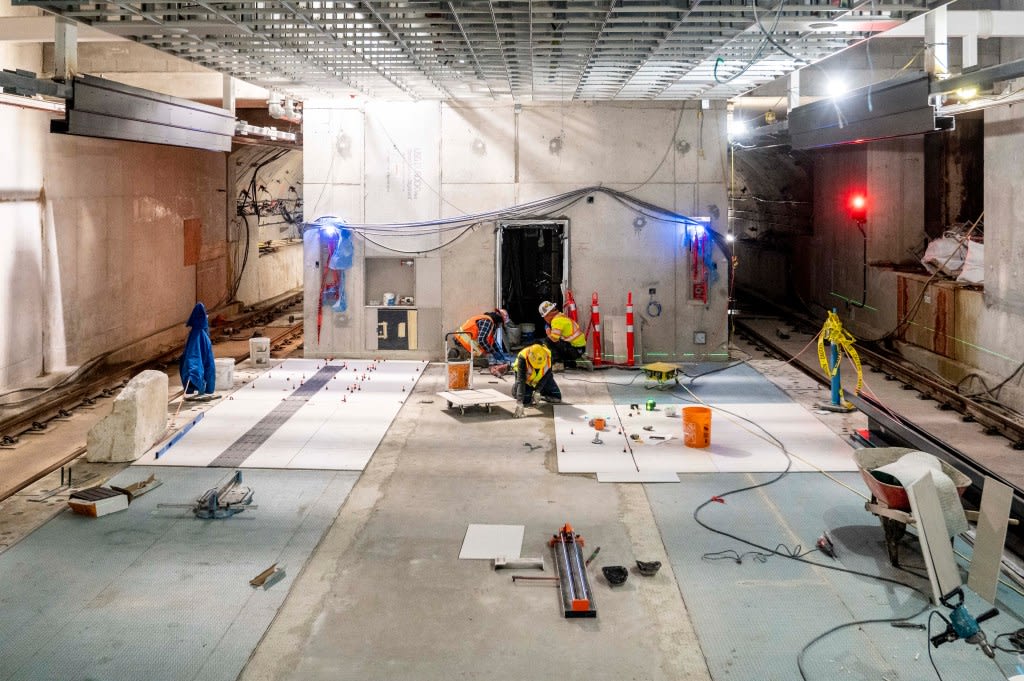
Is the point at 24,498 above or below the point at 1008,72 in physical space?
below

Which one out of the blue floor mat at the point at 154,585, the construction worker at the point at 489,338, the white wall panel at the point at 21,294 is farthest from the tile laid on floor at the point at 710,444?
the white wall panel at the point at 21,294

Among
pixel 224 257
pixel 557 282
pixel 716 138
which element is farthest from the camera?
pixel 224 257

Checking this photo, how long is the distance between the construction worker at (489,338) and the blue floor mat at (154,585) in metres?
5.08

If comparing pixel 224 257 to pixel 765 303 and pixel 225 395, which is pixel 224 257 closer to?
pixel 225 395

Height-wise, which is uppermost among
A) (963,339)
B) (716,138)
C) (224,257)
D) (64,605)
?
(716,138)

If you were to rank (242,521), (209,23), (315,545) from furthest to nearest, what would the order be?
1. (209,23)
2. (242,521)
3. (315,545)

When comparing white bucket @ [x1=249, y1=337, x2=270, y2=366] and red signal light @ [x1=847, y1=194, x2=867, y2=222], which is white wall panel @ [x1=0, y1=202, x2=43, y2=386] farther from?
red signal light @ [x1=847, y1=194, x2=867, y2=222]

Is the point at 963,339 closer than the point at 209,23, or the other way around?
the point at 209,23

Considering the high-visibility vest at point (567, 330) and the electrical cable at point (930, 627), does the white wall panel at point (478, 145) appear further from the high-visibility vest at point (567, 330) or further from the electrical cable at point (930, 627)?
the electrical cable at point (930, 627)

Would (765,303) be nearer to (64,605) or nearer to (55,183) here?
(55,183)

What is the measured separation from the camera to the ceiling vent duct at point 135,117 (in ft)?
30.8

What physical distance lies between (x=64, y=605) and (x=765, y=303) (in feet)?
71.3

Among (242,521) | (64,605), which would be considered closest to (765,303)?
(242,521)

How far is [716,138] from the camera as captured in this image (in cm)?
1638
